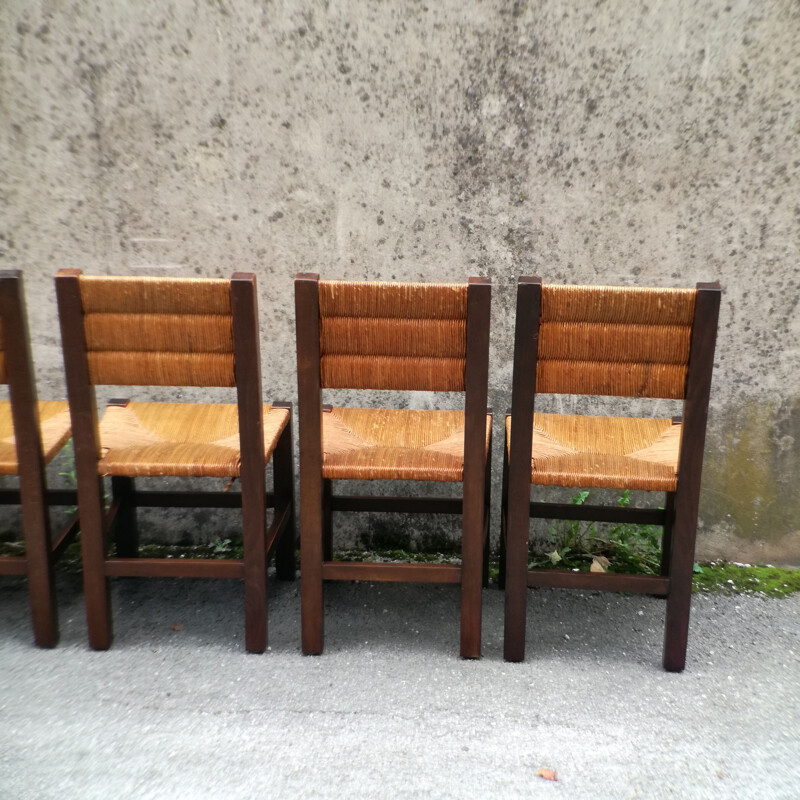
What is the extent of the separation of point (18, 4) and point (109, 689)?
2216mm

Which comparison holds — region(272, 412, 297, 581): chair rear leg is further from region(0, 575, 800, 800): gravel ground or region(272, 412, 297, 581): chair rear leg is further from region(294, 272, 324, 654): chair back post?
region(294, 272, 324, 654): chair back post

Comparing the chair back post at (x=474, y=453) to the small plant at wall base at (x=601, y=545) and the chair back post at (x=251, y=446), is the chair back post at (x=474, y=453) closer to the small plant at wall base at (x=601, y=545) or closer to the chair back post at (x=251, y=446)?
the chair back post at (x=251, y=446)

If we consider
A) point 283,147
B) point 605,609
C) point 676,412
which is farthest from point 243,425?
point 676,412

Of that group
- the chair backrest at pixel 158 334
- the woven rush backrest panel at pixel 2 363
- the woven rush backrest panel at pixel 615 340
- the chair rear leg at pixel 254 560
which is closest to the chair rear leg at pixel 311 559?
the chair rear leg at pixel 254 560

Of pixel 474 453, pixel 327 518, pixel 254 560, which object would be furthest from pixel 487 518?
pixel 254 560

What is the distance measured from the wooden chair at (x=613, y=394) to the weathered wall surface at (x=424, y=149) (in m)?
0.72

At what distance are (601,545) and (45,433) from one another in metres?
2.03

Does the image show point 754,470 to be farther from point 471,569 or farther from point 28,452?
point 28,452

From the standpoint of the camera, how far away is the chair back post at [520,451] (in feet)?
6.36

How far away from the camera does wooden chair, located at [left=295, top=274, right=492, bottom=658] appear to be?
1960 millimetres

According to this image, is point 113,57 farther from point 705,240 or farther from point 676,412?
point 676,412

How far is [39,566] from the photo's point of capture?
222 cm

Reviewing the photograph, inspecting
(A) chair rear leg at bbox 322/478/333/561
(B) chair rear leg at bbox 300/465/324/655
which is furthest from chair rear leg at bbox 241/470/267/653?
(A) chair rear leg at bbox 322/478/333/561

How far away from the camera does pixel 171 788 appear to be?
5.55ft
